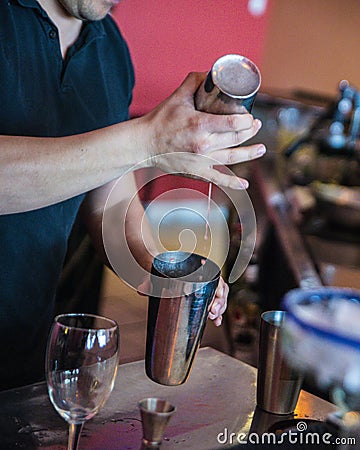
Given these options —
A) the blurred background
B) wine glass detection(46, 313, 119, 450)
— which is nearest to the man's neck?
the blurred background

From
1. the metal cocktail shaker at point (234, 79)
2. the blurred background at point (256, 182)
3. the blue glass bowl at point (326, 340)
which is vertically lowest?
the blurred background at point (256, 182)

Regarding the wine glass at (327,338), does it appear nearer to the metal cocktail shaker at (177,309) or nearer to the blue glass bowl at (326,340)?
the blue glass bowl at (326,340)

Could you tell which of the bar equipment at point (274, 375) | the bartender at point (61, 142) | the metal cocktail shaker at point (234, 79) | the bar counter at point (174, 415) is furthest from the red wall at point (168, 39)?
the metal cocktail shaker at point (234, 79)

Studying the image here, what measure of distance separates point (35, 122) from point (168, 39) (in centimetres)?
301

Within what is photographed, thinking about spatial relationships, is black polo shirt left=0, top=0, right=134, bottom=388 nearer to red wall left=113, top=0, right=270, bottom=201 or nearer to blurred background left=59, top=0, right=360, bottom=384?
blurred background left=59, top=0, right=360, bottom=384

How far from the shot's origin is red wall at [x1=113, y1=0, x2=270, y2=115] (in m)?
4.16

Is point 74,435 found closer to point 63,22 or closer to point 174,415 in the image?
point 174,415

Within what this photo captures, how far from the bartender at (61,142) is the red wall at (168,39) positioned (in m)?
2.42

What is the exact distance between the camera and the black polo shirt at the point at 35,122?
1.44 meters

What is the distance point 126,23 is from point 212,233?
10.2 ft

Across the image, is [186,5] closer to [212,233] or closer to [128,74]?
[128,74]

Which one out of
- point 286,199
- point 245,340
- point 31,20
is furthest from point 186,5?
point 31,20

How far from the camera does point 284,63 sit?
6.69m

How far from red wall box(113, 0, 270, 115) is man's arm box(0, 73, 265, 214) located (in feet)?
9.55
